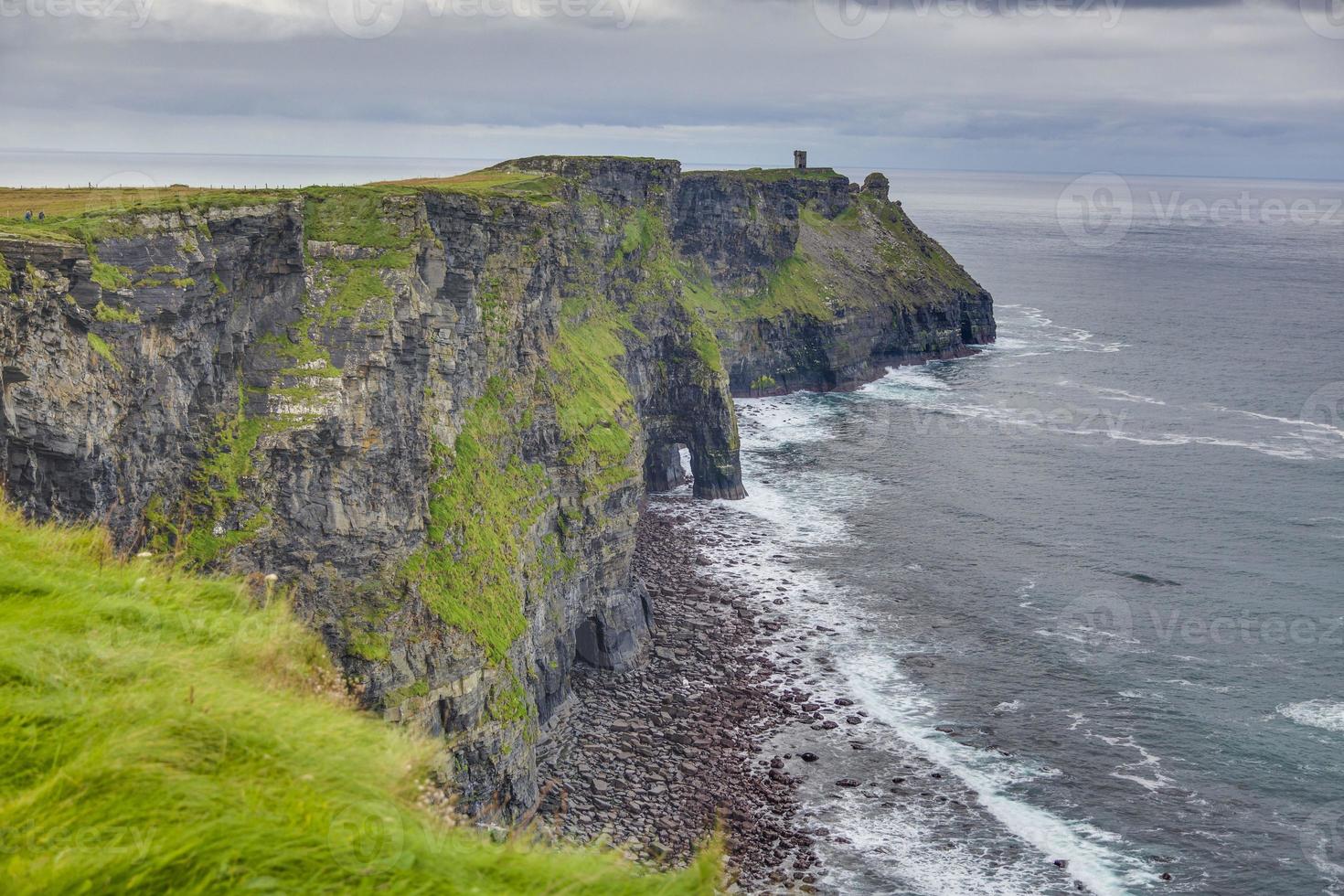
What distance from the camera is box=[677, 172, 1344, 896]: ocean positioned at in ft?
149

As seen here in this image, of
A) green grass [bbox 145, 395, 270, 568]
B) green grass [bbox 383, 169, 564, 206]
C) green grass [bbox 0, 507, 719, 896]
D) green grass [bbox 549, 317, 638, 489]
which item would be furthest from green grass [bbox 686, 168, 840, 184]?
green grass [bbox 0, 507, 719, 896]

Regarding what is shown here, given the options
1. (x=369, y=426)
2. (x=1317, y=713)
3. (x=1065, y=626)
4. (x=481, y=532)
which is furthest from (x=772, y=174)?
(x=369, y=426)

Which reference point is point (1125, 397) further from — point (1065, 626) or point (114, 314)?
point (114, 314)

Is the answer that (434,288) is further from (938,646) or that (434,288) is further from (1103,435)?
(1103,435)

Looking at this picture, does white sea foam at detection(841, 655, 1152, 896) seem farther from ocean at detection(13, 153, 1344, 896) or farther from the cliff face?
the cliff face

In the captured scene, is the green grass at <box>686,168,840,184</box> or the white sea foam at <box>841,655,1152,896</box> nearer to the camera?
the white sea foam at <box>841,655,1152,896</box>

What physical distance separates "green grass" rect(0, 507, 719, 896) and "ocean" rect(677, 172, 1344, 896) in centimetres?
3619

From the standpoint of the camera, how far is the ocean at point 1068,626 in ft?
149

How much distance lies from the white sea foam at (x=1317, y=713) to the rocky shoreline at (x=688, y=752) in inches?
992

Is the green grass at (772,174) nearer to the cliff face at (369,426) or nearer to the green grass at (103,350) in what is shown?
the cliff face at (369,426)

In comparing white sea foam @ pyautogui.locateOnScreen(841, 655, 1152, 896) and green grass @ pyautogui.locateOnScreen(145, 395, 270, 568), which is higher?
green grass @ pyautogui.locateOnScreen(145, 395, 270, 568)

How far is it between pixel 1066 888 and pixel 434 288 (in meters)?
37.8

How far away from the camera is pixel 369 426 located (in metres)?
43.4

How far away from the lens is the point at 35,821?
26.3 ft
